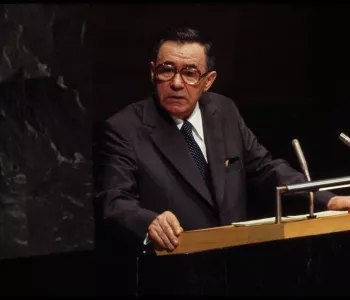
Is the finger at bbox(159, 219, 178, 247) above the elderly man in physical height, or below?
below

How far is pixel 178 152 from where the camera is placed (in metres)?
Result: 2.27

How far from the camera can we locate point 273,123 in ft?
9.89

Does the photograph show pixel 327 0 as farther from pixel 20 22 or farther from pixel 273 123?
pixel 20 22

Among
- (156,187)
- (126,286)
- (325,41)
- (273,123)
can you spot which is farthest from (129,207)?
(325,41)

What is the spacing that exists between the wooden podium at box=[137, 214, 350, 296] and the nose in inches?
25.8

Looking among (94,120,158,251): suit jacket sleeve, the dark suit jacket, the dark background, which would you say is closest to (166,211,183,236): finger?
(94,120,158,251): suit jacket sleeve

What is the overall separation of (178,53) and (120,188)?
1.54ft

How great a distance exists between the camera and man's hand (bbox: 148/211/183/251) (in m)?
1.74

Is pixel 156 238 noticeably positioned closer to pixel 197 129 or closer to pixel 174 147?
pixel 174 147

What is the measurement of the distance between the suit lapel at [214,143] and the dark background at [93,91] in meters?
0.53

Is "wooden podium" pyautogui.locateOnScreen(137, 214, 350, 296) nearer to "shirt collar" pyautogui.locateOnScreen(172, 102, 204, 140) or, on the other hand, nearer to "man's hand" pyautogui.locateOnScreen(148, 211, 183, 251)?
"man's hand" pyautogui.locateOnScreen(148, 211, 183, 251)

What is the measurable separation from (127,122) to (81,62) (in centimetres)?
87

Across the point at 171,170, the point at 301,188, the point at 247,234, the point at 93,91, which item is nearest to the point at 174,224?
the point at 247,234

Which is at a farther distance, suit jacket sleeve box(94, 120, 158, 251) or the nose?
the nose
